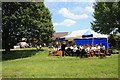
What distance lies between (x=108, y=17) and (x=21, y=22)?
954 inches

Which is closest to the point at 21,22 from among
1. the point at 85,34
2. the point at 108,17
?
the point at 85,34

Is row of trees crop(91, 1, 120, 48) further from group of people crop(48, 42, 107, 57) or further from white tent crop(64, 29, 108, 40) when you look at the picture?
group of people crop(48, 42, 107, 57)

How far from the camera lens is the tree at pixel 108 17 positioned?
4888 cm

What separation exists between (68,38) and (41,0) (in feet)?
18.4

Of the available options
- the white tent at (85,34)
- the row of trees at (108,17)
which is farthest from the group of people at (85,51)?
the row of trees at (108,17)

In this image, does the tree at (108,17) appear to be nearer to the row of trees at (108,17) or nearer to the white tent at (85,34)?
the row of trees at (108,17)

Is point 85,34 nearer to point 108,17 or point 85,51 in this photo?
point 85,51

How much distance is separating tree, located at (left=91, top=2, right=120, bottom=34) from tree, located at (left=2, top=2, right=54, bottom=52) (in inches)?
784

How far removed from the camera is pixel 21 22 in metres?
28.7

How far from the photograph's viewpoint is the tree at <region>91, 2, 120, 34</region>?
48.9 m

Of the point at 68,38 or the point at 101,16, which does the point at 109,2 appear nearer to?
the point at 101,16

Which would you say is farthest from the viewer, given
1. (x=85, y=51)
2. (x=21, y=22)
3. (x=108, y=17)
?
(x=108, y=17)

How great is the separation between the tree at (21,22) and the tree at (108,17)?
19906mm

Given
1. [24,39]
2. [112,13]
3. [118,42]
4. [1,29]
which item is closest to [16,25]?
[1,29]
